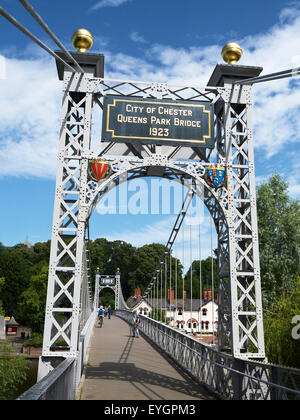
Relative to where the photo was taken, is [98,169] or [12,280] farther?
[12,280]

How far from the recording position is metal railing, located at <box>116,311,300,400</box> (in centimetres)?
555

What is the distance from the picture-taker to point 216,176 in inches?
327

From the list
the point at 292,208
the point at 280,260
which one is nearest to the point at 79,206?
the point at 280,260

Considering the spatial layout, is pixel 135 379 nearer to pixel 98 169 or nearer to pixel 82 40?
pixel 98 169

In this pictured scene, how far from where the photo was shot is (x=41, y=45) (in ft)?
18.9

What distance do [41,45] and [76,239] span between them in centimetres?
362

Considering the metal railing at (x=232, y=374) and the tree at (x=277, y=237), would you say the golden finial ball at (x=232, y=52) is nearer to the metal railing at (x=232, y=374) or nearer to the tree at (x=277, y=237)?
the metal railing at (x=232, y=374)

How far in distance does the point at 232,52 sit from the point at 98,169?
4.18 metres

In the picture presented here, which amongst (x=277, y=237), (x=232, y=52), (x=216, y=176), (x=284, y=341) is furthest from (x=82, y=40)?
(x=277, y=237)

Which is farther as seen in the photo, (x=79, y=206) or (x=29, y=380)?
(x=29, y=380)

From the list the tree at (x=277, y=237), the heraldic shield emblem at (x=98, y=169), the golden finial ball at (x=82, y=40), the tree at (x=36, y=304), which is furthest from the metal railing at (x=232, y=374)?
the tree at (x=36, y=304)

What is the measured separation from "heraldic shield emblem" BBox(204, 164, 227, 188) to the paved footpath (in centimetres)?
429

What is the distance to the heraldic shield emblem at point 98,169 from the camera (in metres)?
7.95
